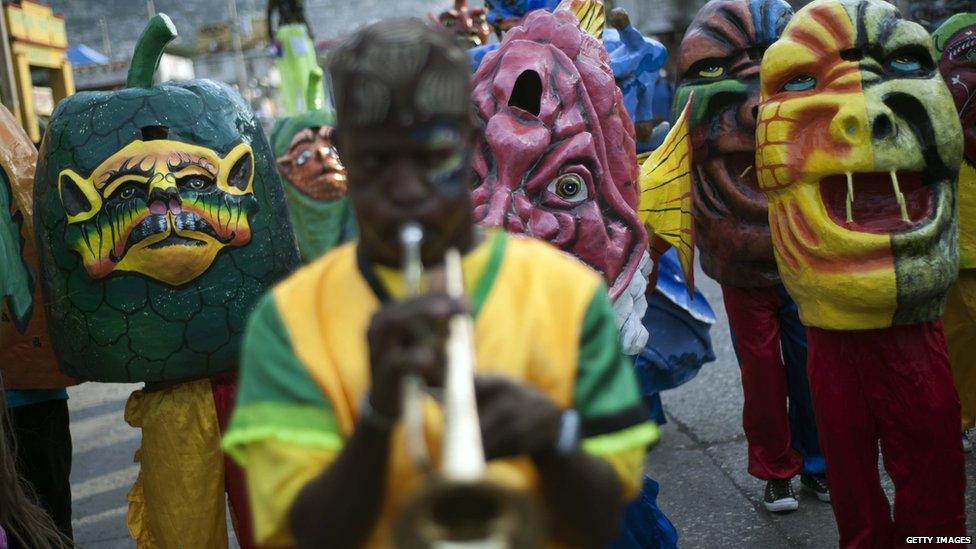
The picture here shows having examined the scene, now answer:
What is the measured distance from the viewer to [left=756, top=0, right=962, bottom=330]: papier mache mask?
118 inches

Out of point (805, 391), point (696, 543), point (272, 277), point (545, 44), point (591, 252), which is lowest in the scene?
point (696, 543)

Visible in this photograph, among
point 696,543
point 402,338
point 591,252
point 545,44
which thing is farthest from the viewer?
point 696,543

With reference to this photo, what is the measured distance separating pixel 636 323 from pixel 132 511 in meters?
1.71

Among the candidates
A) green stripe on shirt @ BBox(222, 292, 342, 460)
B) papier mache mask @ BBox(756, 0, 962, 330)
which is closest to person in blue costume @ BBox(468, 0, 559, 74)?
papier mache mask @ BBox(756, 0, 962, 330)

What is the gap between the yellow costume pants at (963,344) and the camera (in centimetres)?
412

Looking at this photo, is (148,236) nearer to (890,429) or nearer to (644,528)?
(644,528)

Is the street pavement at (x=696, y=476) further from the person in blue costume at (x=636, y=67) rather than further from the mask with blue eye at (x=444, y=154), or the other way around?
the mask with blue eye at (x=444, y=154)

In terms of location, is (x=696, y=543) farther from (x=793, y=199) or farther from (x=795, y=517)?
(x=793, y=199)

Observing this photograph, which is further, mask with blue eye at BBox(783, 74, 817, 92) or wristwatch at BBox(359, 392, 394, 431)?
mask with blue eye at BBox(783, 74, 817, 92)

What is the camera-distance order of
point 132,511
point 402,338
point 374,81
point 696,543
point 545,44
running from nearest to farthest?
point 402,338 → point 374,81 → point 545,44 → point 132,511 → point 696,543

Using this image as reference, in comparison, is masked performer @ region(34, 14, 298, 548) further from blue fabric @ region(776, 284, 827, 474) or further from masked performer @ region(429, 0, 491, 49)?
masked performer @ region(429, 0, 491, 49)

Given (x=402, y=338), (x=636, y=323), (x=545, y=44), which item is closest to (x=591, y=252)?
(x=636, y=323)

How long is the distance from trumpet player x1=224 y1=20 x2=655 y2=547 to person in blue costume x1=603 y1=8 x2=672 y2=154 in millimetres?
3294

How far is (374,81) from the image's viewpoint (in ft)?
4.93
